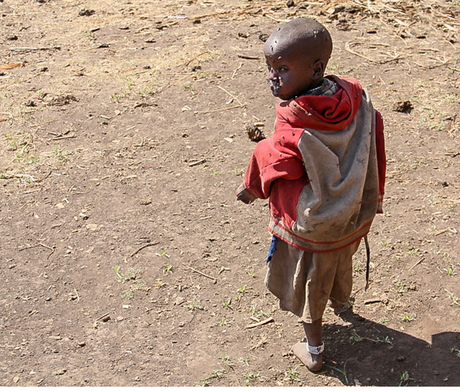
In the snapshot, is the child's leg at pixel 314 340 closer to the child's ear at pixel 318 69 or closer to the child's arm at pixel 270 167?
the child's arm at pixel 270 167

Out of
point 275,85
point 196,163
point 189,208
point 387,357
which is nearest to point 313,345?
point 387,357

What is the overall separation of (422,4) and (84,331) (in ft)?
20.0

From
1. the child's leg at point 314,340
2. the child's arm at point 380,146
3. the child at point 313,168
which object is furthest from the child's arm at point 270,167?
the child's leg at point 314,340

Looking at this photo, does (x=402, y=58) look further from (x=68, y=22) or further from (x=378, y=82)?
(x=68, y=22)

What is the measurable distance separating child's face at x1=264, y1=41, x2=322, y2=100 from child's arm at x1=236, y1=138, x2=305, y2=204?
9.1 inches

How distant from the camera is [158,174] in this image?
5133 mm

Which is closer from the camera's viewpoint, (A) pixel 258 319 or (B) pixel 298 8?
(A) pixel 258 319

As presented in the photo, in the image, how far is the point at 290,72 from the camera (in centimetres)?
271

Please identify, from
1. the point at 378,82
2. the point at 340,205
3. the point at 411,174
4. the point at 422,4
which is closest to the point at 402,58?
the point at 378,82

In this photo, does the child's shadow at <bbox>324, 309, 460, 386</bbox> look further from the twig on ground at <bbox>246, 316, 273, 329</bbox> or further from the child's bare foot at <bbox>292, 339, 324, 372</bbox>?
the twig on ground at <bbox>246, 316, 273, 329</bbox>

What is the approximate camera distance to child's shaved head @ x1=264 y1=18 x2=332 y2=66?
104 inches

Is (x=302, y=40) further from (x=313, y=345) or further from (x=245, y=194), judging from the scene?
(x=313, y=345)

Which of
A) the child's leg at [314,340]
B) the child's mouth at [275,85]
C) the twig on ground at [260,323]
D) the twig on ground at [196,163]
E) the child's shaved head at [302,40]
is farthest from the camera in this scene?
the twig on ground at [196,163]

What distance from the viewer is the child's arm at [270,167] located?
2.77 metres
